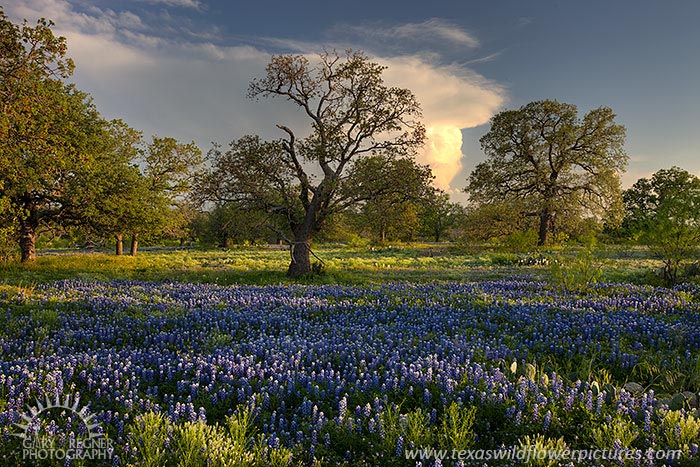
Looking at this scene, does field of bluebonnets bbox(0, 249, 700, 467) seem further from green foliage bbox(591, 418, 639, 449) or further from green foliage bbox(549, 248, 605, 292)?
green foliage bbox(549, 248, 605, 292)

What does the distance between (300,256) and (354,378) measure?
1423cm

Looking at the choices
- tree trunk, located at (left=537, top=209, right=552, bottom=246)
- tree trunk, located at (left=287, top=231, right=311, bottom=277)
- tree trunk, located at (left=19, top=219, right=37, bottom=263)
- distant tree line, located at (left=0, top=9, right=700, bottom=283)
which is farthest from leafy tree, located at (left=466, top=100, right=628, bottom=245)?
tree trunk, located at (left=19, top=219, right=37, bottom=263)

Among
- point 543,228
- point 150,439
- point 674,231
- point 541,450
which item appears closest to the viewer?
point 541,450

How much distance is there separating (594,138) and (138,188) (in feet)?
135

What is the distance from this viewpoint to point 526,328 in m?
7.56

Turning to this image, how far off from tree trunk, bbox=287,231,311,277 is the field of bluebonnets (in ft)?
30.5

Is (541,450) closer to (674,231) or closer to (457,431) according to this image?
(457,431)

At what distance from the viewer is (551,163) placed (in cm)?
3981

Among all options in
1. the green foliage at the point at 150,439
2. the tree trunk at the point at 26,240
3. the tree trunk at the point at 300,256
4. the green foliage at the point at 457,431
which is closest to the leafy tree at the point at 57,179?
the tree trunk at the point at 26,240

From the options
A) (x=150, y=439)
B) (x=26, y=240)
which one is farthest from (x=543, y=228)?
(x=26, y=240)

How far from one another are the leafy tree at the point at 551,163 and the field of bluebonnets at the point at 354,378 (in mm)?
33065

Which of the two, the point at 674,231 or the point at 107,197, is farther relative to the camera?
the point at 107,197

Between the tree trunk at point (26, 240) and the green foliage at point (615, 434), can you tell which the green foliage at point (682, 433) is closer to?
Result: the green foliage at point (615, 434)

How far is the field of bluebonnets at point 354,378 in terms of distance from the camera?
12.1 ft
